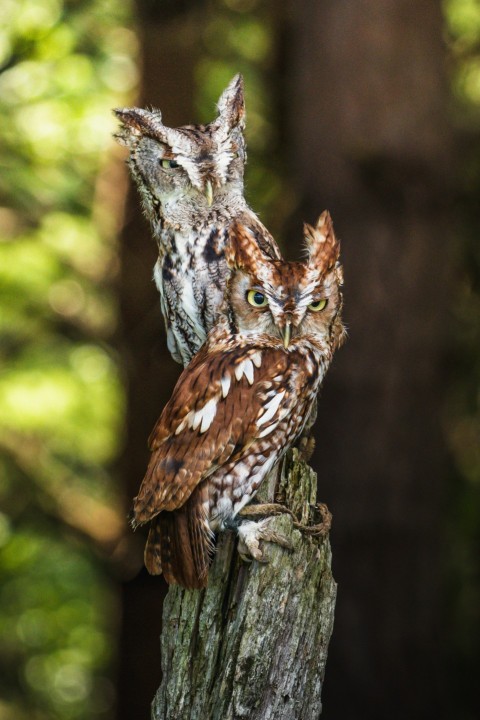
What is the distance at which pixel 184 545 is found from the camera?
2404mm

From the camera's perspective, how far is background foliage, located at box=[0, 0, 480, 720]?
4.83 meters

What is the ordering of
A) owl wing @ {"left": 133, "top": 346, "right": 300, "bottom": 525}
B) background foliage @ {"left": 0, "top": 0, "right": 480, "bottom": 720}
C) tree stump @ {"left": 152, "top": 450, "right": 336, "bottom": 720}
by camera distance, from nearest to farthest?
1. tree stump @ {"left": 152, "top": 450, "right": 336, "bottom": 720}
2. owl wing @ {"left": 133, "top": 346, "right": 300, "bottom": 525}
3. background foliage @ {"left": 0, "top": 0, "right": 480, "bottom": 720}

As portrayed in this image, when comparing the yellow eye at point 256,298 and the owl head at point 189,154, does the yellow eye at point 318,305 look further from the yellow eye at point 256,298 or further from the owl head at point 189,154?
the owl head at point 189,154

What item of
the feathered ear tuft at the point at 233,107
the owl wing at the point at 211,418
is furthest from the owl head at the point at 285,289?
the feathered ear tuft at the point at 233,107

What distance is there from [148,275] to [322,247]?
8.81 feet

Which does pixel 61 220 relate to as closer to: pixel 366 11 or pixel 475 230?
pixel 366 11

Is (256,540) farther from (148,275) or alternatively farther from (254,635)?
(148,275)

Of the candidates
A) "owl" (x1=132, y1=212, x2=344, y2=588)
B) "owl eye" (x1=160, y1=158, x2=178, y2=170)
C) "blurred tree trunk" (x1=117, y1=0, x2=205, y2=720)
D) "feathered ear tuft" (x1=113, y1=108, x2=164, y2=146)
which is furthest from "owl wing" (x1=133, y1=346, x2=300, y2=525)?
"blurred tree trunk" (x1=117, y1=0, x2=205, y2=720)

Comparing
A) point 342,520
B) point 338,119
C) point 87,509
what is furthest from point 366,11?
point 87,509

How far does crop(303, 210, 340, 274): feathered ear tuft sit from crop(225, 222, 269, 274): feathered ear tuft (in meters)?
0.14

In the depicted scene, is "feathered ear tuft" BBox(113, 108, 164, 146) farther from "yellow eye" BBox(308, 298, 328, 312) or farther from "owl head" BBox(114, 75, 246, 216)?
"yellow eye" BBox(308, 298, 328, 312)

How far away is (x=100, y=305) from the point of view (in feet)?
19.2

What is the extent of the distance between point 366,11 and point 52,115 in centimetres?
187

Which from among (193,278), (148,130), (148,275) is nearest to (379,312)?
(148,275)
